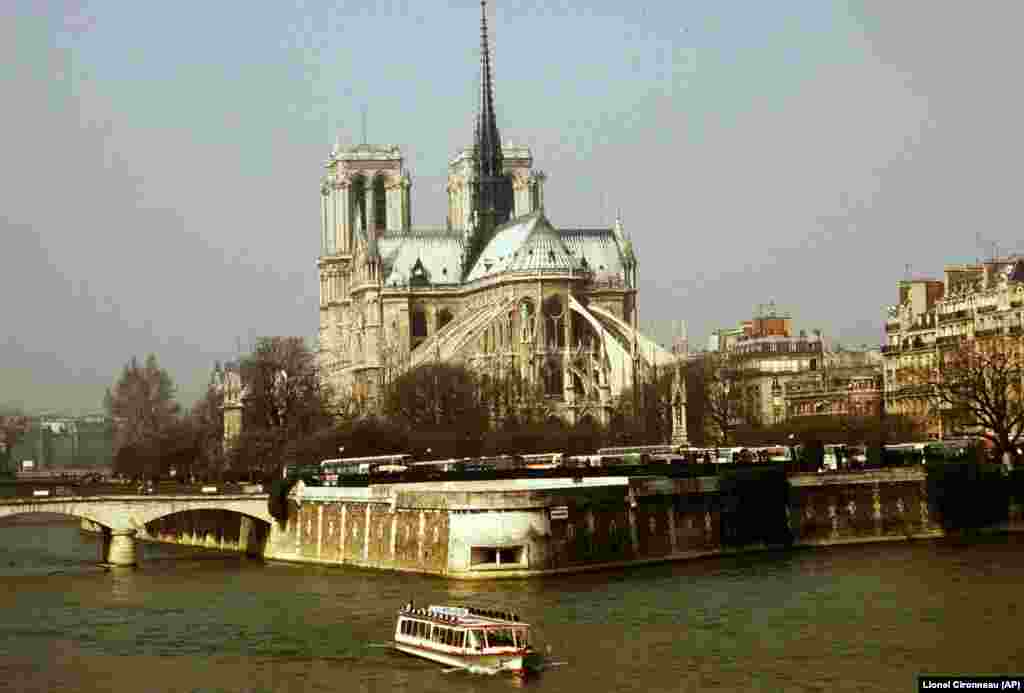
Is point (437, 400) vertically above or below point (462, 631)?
above

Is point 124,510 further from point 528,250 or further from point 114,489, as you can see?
point 528,250

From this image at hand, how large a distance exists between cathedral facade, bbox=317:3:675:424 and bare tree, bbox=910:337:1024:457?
19.8 meters

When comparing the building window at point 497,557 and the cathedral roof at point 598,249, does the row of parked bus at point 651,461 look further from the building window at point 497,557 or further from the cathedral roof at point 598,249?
the cathedral roof at point 598,249

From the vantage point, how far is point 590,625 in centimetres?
5131

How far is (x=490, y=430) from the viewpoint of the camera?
108m

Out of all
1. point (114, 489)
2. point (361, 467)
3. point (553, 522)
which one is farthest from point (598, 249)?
point (553, 522)

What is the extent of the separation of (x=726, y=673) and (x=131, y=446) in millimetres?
98846

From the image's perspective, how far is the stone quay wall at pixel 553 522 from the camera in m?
61.8

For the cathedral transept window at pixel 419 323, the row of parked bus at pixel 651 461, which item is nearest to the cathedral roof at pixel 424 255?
the cathedral transept window at pixel 419 323

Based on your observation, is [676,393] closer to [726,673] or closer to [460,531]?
[460,531]

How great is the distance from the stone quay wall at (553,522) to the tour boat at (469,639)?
39.4 ft

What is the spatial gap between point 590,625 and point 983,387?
39539 millimetres

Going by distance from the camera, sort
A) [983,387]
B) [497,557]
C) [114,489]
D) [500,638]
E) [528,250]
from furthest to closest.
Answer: [528,250] → [114,489] → [983,387] → [497,557] → [500,638]

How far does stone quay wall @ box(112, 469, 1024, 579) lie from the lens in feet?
203
